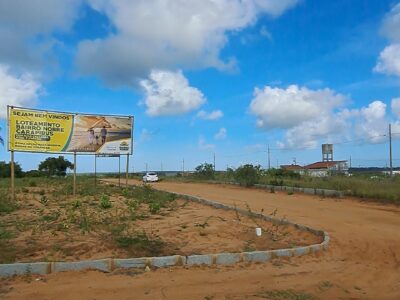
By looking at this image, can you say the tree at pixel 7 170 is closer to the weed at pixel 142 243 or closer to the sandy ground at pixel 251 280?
the weed at pixel 142 243

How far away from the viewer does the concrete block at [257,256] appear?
25.8ft

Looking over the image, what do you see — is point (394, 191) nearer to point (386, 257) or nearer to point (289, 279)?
point (386, 257)

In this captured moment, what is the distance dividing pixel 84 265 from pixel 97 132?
16.4 metres

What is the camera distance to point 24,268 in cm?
659

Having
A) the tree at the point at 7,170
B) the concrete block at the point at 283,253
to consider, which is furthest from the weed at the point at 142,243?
the tree at the point at 7,170

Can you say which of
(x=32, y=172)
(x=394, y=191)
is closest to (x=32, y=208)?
(x=394, y=191)

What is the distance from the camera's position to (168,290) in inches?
240

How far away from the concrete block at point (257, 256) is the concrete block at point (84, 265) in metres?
2.45

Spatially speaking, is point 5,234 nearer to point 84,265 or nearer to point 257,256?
point 84,265

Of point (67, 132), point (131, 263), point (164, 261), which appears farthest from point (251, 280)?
point (67, 132)

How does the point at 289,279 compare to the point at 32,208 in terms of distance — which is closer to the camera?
the point at 289,279

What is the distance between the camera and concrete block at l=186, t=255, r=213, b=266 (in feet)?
24.5

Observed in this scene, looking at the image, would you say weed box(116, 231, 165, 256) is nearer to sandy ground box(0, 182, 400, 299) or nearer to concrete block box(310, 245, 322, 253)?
sandy ground box(0, 182, 400, 299)

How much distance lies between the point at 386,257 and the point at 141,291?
520 centimetres
